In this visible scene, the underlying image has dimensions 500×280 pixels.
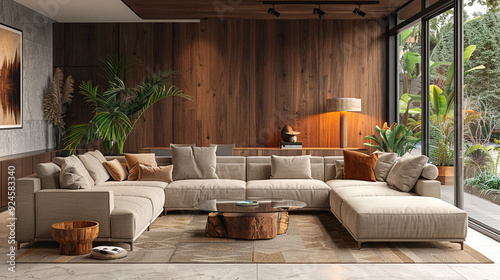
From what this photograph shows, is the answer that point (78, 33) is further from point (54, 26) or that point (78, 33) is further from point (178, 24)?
point (178, 24)

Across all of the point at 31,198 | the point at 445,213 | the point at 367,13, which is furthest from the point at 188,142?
the point at 445,213

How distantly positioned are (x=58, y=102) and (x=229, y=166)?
304 cm

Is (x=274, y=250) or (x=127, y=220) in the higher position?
(x=127, y=220)

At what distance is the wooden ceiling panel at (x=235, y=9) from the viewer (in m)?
7.26

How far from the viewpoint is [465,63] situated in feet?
18.6

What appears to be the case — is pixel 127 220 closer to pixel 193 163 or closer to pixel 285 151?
pixel 193 163

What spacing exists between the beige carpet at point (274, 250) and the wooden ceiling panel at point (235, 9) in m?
3.30

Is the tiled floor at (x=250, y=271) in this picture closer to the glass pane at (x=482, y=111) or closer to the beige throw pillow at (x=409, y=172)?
the glass pane at (x=482, y=111)

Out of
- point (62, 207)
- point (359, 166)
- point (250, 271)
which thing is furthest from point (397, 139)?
point (62, 207)

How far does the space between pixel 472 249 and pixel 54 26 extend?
22.4 feet

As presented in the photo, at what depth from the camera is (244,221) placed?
4.98m

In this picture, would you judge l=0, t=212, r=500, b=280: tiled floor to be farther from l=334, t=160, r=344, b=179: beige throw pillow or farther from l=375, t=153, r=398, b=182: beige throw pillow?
l=334, t=160, r=344, b=179: beige throw pillow

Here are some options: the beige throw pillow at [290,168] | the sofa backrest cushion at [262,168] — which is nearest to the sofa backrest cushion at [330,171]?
the sofa backrest cushion at [262,168]

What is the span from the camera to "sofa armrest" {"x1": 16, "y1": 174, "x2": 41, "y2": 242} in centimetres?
466
